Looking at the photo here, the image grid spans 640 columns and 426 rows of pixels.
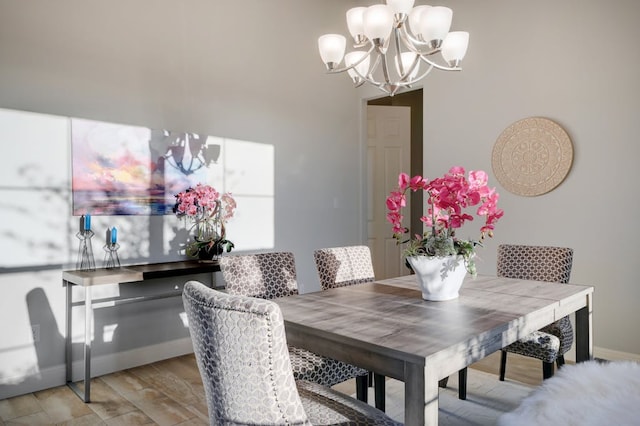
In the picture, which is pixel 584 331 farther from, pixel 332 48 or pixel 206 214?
pixel 206 214

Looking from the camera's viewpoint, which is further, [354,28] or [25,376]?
[25,376]

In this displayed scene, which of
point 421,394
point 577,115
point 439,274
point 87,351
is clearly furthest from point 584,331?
point 87,351

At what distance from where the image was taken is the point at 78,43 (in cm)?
312

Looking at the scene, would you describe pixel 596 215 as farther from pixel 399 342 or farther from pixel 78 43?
pixel 78 43

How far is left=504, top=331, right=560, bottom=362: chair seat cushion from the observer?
2.42 metres

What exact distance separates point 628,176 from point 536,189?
2.06ft

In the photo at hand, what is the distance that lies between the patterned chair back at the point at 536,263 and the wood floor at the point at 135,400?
73 cm

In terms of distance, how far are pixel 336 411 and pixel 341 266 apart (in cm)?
122

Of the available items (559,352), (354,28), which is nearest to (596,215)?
(559,352)

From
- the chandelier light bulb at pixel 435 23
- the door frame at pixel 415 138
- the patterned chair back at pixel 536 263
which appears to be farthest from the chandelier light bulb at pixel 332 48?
the door frame at pixel 415 138

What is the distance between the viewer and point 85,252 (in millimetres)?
3145

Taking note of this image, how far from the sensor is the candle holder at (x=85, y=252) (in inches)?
123

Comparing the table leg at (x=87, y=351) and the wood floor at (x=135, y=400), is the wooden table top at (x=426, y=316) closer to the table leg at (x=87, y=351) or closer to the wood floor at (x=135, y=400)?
the wood floor at (x=135, y=400)

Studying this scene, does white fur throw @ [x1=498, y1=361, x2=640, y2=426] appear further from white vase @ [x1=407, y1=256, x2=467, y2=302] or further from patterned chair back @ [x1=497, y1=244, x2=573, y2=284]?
patterned chair back @ [x1=497, y1=244, x2=573, y2=284]
